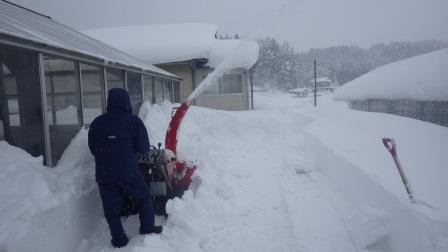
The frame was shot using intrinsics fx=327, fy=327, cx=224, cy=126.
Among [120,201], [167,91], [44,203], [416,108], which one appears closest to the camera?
[44,203]

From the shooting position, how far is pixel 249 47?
57.9 ft

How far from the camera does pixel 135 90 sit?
8508mm

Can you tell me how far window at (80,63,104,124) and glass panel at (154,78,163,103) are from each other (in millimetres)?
4303

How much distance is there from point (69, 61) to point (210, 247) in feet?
12.2

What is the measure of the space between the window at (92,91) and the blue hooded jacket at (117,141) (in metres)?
2.24

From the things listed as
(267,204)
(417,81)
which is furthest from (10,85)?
(417,81)

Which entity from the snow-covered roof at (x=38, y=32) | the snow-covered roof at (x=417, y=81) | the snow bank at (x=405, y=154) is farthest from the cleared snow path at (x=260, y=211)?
the snow-covered roof at (x=417, y=81)

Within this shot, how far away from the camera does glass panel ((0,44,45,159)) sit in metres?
4.18

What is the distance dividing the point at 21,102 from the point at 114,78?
2873 mm

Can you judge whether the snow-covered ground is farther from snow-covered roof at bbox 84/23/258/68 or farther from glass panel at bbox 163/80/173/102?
snow-covered roof at bbox 84/23/258/68

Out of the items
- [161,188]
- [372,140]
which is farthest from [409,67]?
[161,188]

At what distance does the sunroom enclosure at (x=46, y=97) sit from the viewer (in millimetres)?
4223

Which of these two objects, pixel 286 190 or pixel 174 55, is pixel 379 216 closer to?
pixel 286 190

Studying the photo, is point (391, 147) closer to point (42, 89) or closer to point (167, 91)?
point (42, 89)
